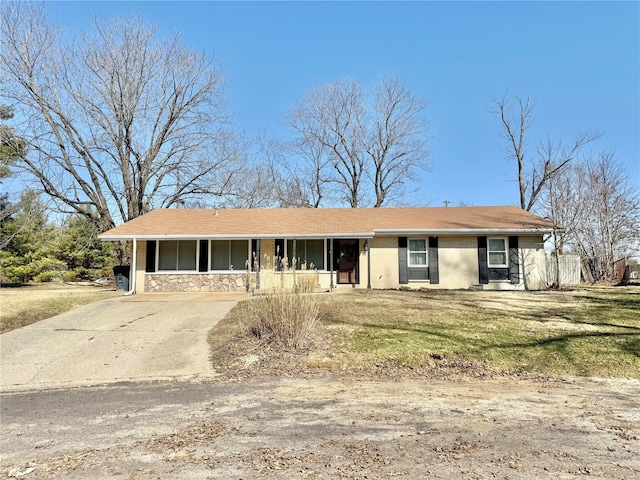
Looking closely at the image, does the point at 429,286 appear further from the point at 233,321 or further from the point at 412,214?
the point at 233,321

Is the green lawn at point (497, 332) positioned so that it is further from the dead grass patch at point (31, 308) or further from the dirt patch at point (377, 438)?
the dead grass patch at point (31, 308)

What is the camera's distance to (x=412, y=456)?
3336 millimetres

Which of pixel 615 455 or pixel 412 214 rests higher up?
pixel 412 214

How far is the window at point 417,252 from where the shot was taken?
1736cm

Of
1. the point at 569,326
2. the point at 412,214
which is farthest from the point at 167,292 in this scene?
the point at 569,326

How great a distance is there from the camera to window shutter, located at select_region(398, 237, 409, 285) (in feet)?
56.2

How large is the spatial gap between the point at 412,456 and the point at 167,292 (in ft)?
49.3

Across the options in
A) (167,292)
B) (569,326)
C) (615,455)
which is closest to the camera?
(615,455)

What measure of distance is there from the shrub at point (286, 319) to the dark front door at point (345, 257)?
930 centimetres

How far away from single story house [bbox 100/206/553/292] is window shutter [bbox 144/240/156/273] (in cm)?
4

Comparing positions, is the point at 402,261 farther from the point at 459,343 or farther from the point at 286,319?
the point at 286,319

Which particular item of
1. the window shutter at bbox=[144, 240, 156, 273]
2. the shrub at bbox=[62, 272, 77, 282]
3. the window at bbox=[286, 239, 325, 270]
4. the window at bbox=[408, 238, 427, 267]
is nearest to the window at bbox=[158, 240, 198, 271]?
the window shutter at bbox=[144, 240, 156, 273]

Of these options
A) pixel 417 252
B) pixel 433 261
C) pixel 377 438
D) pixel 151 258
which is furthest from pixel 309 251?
pixel 377 438

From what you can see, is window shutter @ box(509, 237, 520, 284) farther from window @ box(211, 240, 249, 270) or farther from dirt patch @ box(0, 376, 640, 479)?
dirt patch @ box(0, 376, 640, 479)
